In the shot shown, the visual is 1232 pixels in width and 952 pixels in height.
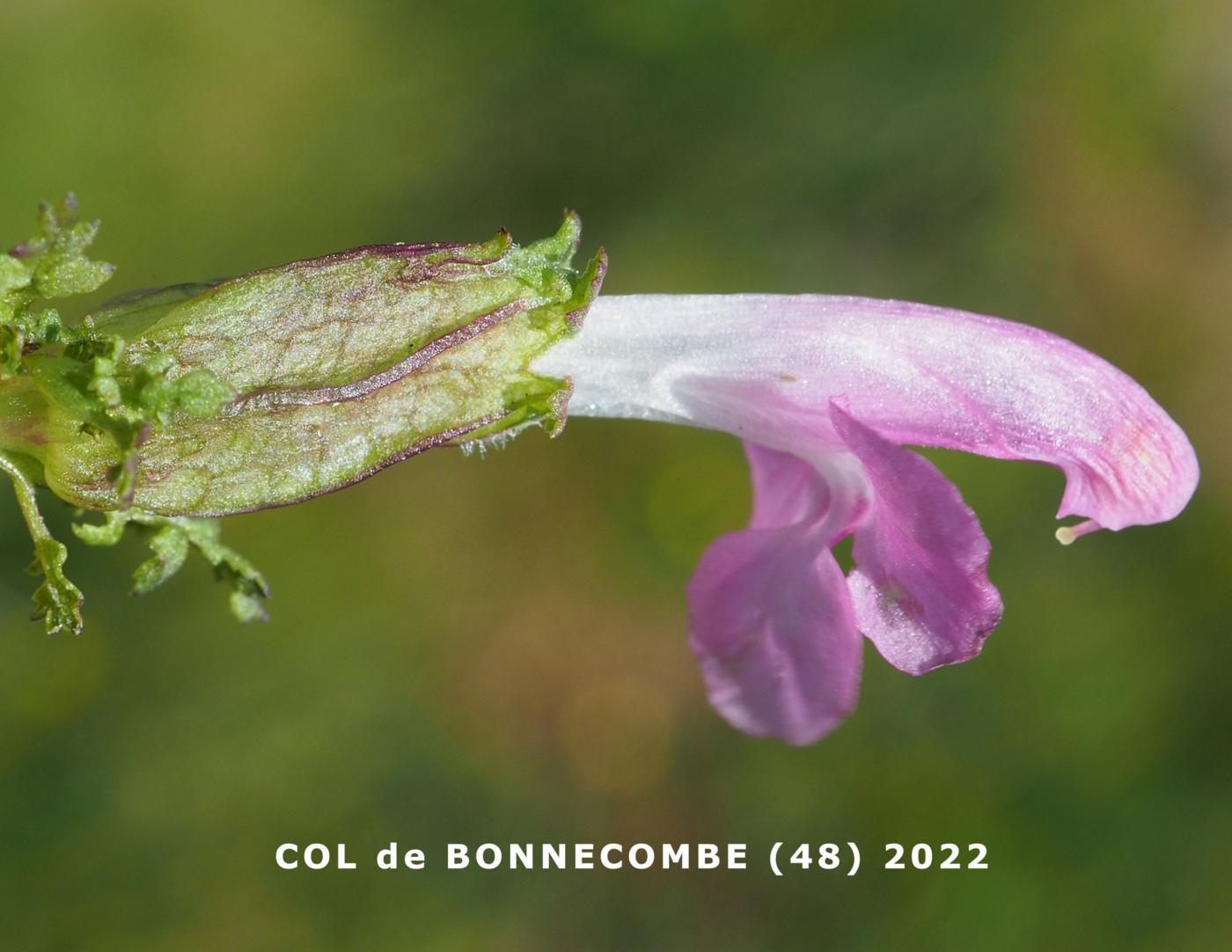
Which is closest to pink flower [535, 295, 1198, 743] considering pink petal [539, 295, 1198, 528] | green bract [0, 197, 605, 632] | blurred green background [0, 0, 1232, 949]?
pink petal [539, 295, 1198, 528]

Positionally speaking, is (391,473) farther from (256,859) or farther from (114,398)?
(114,398)

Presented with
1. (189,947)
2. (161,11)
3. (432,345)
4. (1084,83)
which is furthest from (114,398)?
(1084,83)

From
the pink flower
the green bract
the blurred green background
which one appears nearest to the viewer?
the green bract

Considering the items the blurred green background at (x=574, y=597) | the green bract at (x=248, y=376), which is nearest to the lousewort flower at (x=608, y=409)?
the green bract at (x=248, y=376)

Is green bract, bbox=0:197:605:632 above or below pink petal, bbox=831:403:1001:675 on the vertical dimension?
above

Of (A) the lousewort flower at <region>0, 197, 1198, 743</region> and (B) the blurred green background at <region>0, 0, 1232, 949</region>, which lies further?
(B) the blurred green background at <region>0, 0, 1232, 949</region>

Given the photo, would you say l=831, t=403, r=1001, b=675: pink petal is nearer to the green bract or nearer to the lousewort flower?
the lousewort flower
